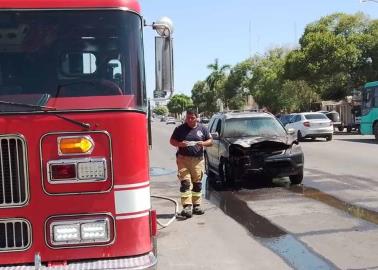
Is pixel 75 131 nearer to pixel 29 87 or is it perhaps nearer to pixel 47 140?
pixel 47 140

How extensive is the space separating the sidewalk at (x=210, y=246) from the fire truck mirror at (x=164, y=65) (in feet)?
7.63

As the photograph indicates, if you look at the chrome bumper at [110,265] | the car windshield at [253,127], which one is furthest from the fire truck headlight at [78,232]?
the car windshield at [253,127]

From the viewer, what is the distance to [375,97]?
89.9 ft

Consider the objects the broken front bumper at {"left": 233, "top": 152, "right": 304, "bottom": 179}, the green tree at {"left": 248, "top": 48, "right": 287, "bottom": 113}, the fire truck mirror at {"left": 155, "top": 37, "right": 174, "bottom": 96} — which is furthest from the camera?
the green tree at {"left": 248, "top": 48, "right": 287, "bottom": 113}

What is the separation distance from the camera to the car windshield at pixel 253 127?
43.5 ft

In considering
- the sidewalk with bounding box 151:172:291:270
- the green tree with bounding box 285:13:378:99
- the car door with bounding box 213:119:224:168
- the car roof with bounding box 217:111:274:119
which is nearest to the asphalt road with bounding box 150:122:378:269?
the sidewalk with bounding box 151:172:291:270

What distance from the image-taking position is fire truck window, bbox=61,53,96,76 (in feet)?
14.8

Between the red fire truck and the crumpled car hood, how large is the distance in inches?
309

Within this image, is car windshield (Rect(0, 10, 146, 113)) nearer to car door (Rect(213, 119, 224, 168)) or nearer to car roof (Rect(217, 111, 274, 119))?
car door (Rect(213, 119, 224, 168))

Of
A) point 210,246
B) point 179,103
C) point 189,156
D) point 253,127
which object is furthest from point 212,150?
point 179,103

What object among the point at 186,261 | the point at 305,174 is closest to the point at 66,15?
the point at 186,261

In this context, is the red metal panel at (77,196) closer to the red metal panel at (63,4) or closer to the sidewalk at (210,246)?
the red metal panel at (63,4)

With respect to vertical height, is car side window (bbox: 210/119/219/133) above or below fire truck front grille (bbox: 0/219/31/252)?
above

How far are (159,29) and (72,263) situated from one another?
2138mm
